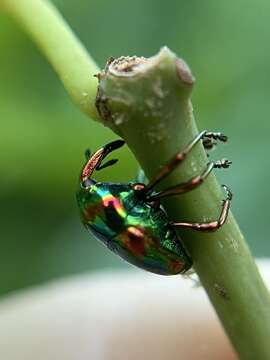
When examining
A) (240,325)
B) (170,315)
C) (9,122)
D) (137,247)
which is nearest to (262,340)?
(240,325)

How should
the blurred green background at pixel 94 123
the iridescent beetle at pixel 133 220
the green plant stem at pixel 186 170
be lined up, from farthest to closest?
the blurred green background at pixel 94 123 < the iridescent beetle at pixel 133 220 < the green plant stem at pixel 186 170

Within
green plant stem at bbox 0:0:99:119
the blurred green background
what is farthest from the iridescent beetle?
the blurred green background

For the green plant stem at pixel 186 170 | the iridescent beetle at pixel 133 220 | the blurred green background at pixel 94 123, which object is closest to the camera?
the green plant stem at pixel 186 170

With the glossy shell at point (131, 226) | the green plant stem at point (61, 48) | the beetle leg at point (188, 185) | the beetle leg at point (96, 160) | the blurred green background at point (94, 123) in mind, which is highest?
the green plant stem at point (61, 48)

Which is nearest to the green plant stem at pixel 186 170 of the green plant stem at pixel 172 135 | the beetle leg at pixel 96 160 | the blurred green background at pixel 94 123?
the green plant stem at pixel 172 135

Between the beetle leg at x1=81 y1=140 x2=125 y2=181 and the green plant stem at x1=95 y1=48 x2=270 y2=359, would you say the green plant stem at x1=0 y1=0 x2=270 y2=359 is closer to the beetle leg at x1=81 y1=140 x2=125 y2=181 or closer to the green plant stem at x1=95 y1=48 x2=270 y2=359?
the green plant stem at x1=95 y1=48 x2=270 y2=359

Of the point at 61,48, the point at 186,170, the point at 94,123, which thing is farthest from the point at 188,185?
the point at 94,123

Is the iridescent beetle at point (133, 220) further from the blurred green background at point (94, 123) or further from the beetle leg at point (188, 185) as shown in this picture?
the blurred green background at point (94, 123)

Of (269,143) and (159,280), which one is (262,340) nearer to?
(159,280)
